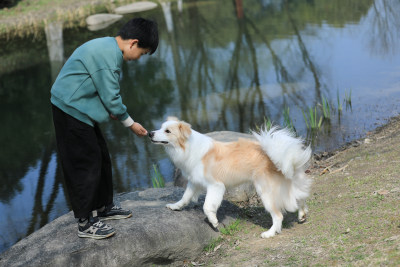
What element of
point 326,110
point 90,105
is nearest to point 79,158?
point 90,105

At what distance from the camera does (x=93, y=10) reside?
25.2 m

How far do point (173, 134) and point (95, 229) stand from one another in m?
1.20

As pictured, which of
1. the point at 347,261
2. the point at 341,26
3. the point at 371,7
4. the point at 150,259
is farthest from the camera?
the point at 371,7

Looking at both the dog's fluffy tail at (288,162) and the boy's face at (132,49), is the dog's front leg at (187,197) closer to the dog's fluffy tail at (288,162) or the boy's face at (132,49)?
the dog's fluffy tail at (288,162)

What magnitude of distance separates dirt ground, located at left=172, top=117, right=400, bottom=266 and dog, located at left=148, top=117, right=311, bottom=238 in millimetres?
249

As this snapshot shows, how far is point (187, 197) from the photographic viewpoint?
5156mm

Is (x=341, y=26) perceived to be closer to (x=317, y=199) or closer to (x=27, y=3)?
(x=317, y=199)

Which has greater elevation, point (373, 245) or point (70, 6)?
point (70, 6)

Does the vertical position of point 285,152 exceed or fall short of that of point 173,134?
it falls short

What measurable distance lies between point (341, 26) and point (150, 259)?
613 inches

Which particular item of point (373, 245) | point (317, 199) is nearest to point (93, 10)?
point (317, 199)

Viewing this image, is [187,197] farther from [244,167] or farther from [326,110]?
[326,110]

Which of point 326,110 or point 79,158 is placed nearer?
point 79,158

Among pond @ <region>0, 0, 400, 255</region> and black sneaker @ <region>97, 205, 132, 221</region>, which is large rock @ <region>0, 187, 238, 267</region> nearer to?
black sneaker @ <region>97, 205, 132, 221</region>
